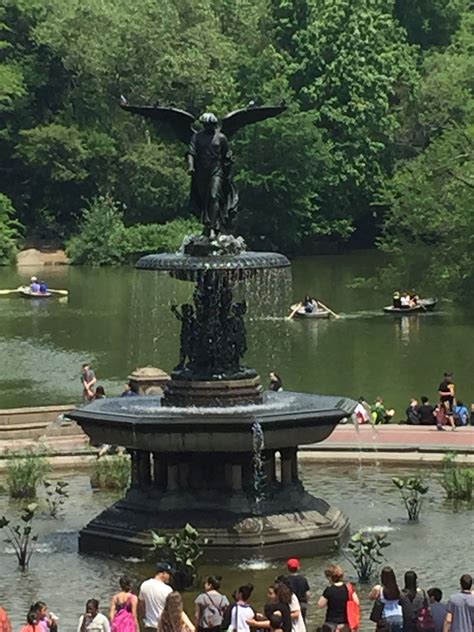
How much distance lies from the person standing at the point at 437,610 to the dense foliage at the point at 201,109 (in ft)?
256

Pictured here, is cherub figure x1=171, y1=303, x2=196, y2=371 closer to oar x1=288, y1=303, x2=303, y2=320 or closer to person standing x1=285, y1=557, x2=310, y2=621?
person standing x1=285, y1=557, x2=310, y2=621

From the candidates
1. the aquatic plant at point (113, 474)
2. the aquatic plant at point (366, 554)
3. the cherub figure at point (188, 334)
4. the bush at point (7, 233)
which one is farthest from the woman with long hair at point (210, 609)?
the bush at point (7, 233)

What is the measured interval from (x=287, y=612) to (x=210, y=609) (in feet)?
3.83

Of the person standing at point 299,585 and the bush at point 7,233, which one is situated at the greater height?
the bush at point 7,233

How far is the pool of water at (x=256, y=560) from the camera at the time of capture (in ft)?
82.0

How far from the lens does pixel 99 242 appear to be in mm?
98312

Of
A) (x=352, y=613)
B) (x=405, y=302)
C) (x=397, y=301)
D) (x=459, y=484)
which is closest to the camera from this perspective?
(x=352, y=613)

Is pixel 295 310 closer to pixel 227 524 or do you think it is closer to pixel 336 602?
pixel 227 524

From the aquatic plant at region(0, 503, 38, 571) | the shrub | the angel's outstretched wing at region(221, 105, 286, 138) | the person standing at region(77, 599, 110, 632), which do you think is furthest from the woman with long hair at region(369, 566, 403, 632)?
the shrub

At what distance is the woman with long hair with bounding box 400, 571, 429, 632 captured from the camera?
20.7 metres

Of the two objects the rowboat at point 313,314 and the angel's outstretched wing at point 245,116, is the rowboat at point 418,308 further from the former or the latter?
the angel's outstretched wing at point 245,116

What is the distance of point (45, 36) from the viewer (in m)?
101

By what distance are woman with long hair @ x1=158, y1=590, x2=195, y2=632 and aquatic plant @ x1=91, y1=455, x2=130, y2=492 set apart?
10606 millimetres

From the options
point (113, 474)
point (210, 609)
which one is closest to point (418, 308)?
point (113, 474)
